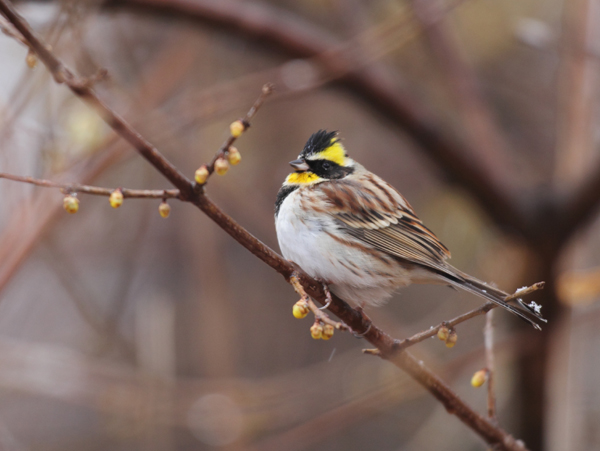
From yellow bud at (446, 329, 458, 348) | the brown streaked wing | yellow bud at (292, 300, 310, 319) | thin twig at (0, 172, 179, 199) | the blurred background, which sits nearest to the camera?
thin twig at (0, 172, 179, 199)

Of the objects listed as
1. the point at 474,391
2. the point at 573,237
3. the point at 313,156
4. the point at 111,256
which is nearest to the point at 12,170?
the point at 313,156

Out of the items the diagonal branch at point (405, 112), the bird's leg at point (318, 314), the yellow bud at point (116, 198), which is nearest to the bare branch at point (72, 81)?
the yellow bud at point (116, 198)

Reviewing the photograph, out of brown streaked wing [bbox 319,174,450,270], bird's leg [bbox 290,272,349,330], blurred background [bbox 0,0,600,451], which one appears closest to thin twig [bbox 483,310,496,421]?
brown streaked wing [bbox 319,174,450,270]

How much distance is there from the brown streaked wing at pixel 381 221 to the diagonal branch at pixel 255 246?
0.60 meters

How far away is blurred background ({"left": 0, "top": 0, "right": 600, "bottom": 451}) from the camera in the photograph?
3.35 metres

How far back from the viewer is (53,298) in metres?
6.53

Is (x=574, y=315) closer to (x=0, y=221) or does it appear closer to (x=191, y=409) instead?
(x=191, y=409)

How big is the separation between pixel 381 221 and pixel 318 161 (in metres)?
0.44

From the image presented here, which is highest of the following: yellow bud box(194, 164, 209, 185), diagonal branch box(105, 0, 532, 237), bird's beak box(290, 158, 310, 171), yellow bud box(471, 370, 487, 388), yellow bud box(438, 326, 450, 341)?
diagonal branch box(105, 0, 532, 237)

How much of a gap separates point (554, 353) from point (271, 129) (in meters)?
3.05

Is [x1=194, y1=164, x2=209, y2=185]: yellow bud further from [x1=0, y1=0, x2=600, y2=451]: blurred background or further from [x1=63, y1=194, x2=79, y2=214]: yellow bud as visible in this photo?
[x1=0, y1=0, x2=600, y2=451]: blurred background

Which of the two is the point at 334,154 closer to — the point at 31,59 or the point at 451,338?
the point at 451,338

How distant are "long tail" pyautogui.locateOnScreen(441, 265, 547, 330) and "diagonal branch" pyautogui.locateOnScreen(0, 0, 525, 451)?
0.33 meters

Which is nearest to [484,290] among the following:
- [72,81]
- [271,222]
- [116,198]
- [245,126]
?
[245,126]
